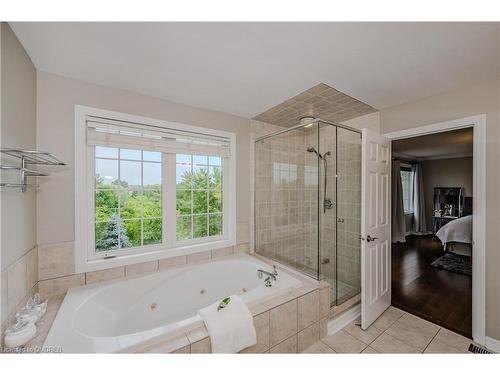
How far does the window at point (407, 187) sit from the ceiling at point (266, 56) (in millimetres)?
4889

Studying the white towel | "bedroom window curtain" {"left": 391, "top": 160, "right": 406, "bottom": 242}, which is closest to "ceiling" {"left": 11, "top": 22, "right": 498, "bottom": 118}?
the white towel

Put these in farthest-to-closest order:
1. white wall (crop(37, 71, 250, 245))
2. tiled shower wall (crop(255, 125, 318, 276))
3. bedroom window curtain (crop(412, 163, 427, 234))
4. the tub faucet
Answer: bedroom window curtain (crop(412, 163, 427, 234)), tiled shower wall (crop(255, 125, 318, 276)), the tub faucet, white wall (crop(37, 71, 250, 245))

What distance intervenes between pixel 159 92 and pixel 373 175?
225 cm

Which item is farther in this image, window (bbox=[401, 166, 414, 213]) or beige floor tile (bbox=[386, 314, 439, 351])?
window (bbox=[401, 166, 414, 213])

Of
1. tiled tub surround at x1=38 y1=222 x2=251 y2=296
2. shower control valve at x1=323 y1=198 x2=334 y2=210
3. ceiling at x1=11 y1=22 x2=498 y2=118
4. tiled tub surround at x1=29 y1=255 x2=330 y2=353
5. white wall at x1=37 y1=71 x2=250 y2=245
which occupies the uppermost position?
ceiling at x1=11 y1=22 x2=498 y2=118

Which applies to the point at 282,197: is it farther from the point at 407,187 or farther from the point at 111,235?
the point at 407,187

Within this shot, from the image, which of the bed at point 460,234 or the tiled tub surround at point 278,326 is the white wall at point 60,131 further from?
the bed at point 460,234

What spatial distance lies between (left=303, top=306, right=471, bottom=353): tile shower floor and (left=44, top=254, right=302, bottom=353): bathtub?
22.3 inches

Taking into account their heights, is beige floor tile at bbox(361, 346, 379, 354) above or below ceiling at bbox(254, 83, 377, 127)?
below

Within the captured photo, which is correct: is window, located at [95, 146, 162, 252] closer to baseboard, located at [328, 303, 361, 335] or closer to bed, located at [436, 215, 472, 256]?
baseboard, located at [328, 303, 361, 335]

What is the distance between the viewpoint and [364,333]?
1909 millimetres

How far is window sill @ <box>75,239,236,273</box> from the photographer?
5.94 feet
